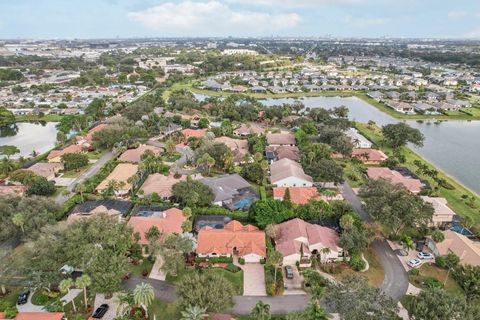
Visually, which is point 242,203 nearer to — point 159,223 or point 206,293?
point 159,223

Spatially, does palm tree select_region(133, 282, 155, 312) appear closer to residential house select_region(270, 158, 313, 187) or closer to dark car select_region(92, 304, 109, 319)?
dark car select_region(92, 304, 109, 319)

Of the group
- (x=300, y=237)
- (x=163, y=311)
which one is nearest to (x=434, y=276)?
(x=300, y=237)

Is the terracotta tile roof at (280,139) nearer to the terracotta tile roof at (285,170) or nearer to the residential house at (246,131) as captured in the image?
the residential house at (246,131)

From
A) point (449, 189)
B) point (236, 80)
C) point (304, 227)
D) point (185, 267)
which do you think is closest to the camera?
point (185, 267)

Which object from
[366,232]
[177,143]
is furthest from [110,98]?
[366,232]

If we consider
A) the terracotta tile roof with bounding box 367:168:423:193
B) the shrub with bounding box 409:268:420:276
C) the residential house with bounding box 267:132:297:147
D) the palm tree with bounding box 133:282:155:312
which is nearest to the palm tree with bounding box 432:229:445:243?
the shrub with bounding box 409:268:420:276

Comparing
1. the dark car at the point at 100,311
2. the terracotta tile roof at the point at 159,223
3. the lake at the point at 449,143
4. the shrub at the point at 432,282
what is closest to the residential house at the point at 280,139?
the lake at the point at 449,143

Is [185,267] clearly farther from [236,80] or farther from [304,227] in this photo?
[236,80]
